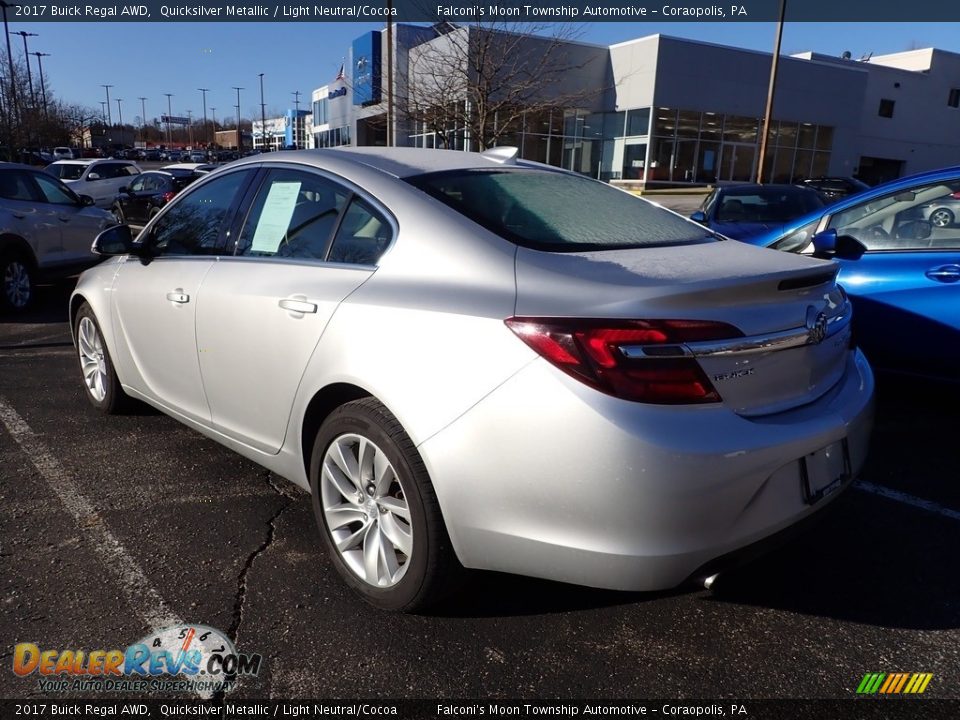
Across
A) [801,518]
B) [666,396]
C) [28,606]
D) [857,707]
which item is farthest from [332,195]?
[857,707]

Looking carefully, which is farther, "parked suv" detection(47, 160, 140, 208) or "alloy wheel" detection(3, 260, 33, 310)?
"parked suv" detection(47, 160, 140, 208)

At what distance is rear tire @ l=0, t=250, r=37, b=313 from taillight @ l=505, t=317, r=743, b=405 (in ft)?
25.5

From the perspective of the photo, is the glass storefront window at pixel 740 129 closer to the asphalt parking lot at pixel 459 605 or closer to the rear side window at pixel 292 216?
the asphalt parking lot at pixel 459 605

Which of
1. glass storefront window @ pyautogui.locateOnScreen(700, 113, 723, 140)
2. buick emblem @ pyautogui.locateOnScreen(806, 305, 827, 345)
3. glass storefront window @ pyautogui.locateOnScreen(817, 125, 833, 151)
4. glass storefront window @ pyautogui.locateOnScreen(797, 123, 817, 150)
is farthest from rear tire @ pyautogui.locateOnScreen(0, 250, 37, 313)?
glass storefront window @ pyautogui.locateOnScreen(817, 125, 833, 151)

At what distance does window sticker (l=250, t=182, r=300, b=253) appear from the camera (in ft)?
10.4

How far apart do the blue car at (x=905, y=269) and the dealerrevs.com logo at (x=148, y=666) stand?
3713 mm

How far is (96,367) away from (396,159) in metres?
2.68

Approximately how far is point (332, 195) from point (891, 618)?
2.64 meters

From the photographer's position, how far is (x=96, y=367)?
4.61 meters

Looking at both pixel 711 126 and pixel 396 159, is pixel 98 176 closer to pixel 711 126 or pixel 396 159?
pixel 396 159

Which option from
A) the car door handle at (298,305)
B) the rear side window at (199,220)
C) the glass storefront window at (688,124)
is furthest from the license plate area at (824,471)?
the glass storefront window at (688,124)

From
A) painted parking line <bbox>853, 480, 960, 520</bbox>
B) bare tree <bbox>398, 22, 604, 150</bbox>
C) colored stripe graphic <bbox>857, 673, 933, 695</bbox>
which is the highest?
bare tree <bbox>398, 22, 604, 150</bbox>

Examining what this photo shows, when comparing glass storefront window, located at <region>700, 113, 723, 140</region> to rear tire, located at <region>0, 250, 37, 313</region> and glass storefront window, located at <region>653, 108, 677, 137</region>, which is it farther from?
rear tire, located at <region>0, 250, 37, 313</region>

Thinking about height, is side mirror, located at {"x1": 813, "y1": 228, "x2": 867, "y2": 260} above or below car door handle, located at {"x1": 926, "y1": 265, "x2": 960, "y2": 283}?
above
